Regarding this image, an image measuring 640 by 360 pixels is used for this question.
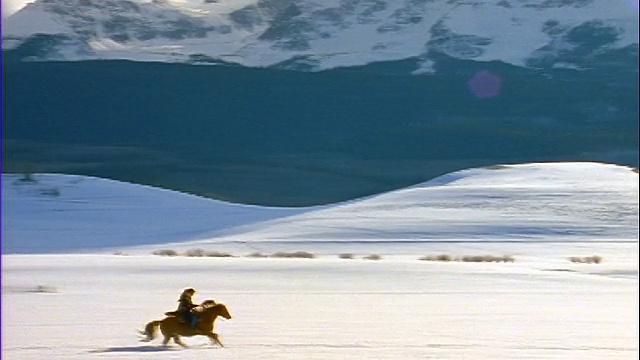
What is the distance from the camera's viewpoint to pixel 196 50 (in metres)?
129

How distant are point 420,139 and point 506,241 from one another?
67.5m

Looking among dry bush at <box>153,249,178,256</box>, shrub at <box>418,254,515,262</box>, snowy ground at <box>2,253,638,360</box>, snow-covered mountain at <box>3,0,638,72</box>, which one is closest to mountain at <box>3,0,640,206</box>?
snow-covered mountain at <box>3,0,638,72</box>

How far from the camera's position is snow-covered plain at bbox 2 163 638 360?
1084cm

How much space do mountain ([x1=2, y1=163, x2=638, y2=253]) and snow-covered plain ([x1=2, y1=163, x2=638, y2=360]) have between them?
0.31ft

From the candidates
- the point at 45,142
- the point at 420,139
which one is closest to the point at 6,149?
the point at 45,142

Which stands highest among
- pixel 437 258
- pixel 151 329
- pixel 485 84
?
pixel 485 84

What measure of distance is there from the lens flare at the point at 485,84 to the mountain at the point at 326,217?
68.1 meters

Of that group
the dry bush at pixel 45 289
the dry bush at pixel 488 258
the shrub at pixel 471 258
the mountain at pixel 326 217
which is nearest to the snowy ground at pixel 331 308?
the dry bush at pixel 45 289

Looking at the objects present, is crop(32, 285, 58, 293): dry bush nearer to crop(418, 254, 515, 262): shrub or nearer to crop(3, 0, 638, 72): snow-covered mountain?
crop(418, 254, 515, 262): shrub

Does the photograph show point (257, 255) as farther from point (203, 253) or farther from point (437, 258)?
point (437, 258)

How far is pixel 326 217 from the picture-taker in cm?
3666

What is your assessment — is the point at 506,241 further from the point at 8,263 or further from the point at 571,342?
the point at 571,342

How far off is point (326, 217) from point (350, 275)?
16.9 metres

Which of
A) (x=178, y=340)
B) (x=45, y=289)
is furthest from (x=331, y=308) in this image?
(x=45, y=289)
